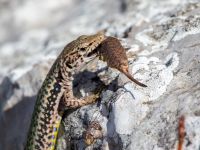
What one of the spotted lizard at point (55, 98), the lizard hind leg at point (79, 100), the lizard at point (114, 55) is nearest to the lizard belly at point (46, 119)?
the spotted lizard at point (55, 98)

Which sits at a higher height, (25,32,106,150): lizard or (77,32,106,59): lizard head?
(77,32,106,59): lizard head

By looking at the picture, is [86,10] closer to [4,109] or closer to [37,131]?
[4,109]

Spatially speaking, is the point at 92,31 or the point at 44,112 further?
the point at 92,31

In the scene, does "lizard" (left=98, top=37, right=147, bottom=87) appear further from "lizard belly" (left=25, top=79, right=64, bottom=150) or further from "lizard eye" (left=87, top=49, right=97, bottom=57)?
"lizard belly" (left=25, top=79, right=64, bottom=150)

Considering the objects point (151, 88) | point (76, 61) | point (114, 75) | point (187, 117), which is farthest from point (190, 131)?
point (76, 61)

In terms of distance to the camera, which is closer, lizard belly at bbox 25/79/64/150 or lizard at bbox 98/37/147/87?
lizard at bbox 98/37/147/87

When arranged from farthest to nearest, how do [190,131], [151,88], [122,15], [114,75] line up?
[122,15]
[114,75]
[151,88]
[190,131]

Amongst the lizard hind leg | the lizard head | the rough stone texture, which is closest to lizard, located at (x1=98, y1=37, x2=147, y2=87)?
the lizard head
